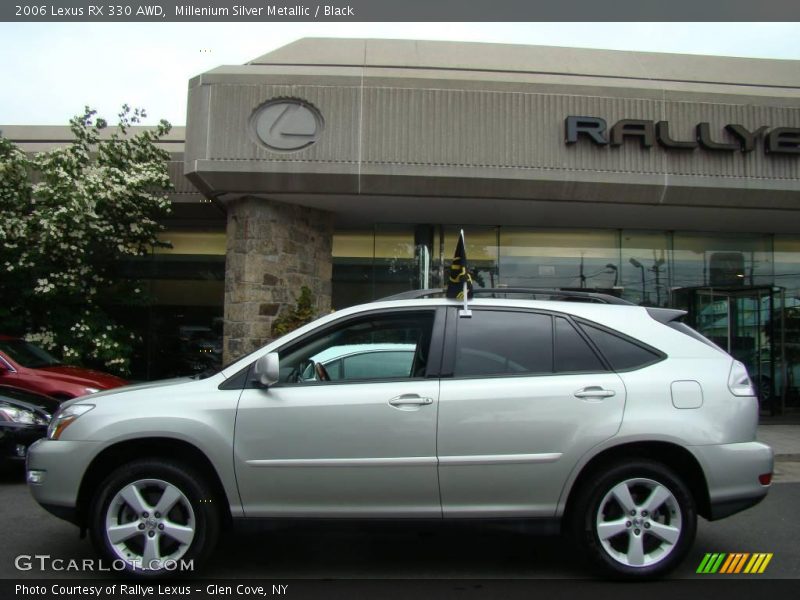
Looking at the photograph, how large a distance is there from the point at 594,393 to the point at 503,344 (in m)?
0.61

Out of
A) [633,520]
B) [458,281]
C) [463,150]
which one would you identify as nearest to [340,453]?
[458,281]

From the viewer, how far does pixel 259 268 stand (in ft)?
35.0

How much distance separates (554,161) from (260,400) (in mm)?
7854

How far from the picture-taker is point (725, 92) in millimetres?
11039

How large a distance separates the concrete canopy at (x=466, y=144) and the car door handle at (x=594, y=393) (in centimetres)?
687

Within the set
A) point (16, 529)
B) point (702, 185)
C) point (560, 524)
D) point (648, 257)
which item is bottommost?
point (16, 529)

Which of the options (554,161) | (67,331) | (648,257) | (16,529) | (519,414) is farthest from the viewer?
(648,257)

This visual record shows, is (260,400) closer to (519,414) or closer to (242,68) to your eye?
(519,414)

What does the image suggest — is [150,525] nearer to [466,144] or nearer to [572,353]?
[572,353]

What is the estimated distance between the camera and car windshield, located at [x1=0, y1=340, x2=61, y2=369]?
8703 millimetres

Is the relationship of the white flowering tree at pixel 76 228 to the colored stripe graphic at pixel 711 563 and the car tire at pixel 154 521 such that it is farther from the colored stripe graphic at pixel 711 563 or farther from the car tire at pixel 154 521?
the colored stripe graphic at pixel 711 563

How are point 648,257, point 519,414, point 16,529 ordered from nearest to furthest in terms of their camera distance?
point 519,414
point 16,529
point 648,257

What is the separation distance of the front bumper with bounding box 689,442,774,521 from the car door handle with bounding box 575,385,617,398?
0.56 metres

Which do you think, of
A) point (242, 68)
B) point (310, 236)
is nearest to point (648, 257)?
point (310, 236)
